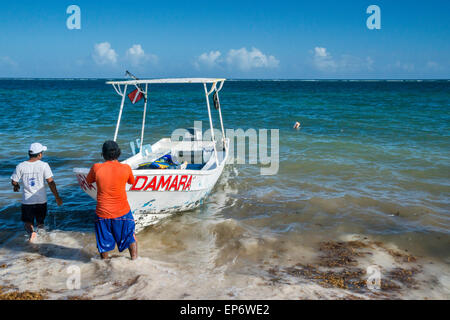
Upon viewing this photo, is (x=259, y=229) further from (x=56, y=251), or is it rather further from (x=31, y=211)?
(x=31, y=211)

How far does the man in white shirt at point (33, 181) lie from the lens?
16.9ft

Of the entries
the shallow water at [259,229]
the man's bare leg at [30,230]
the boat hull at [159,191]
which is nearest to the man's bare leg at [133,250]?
the shallow water at [259,229]

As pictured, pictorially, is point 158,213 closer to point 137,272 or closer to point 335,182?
point 137,272

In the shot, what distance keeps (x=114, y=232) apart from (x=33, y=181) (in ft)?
5.74

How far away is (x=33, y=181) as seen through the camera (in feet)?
17.3

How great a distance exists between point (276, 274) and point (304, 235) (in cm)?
168

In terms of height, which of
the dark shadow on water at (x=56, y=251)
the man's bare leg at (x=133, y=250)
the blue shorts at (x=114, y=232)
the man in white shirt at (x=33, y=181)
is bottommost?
the dark shadow on water at (x=56, y=251)

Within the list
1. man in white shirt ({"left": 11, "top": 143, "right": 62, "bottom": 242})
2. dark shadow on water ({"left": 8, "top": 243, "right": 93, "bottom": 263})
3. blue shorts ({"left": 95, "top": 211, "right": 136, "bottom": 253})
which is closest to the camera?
blue shorts ({"left": 95, "top": 211, "right": 136, "bottom": 253})

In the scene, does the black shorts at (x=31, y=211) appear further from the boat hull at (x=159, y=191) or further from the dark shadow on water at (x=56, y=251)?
the boat hull at (x=159, y=191)

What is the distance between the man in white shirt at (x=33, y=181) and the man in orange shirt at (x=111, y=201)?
1.32 meters

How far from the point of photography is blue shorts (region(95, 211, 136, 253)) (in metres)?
4.51

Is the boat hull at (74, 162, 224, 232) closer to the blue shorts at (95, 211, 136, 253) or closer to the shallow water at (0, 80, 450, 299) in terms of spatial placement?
the shallow water at (0, 80, 450, 299)

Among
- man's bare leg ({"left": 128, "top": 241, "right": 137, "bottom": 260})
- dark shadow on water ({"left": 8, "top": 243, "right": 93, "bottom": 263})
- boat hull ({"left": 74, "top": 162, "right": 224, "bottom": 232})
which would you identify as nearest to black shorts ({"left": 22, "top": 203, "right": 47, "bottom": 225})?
dark shadow on water ({"left": 8, "top": 243, "right": 93, "bottom": 263})
